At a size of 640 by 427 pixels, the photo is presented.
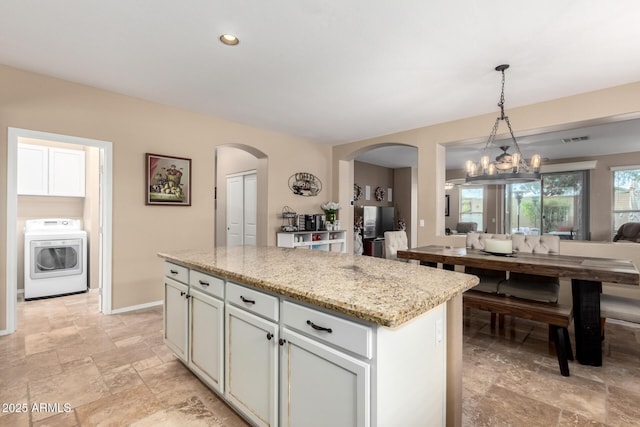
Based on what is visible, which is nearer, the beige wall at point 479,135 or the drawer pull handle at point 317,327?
the drawer pull handle at point 317,327

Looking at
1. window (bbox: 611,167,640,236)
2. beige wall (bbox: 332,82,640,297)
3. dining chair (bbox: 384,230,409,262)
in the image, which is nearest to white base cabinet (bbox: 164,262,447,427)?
dining chair (bbox: 384,230,409,262)

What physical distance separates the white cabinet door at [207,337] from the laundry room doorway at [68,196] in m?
2.19

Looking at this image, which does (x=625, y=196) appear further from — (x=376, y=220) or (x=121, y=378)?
(x=121, y=378)

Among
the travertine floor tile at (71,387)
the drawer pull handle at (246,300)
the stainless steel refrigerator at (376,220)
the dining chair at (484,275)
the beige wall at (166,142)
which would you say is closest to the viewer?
the drawer pull handle at (246,300)

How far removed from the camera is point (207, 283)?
6.50 feet

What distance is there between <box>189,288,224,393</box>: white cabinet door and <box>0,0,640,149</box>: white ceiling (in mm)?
1958

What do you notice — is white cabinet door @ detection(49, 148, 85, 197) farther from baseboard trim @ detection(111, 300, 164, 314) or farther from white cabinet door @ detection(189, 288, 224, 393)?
white cabinet door @ detection(189, 288, 224, 393)

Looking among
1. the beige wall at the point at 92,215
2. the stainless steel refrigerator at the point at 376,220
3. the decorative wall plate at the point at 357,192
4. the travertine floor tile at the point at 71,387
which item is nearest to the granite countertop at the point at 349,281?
the travertine floor tile at the point at 71,387

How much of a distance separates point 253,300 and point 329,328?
535 mm

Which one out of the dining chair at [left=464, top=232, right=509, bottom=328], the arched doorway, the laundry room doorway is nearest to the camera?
the dining chair at [left=464, top=232, right=509, bottom=328]

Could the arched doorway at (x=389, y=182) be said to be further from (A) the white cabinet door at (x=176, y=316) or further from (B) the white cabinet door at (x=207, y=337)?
(B) the white cabinet door at (x=207, y=337)

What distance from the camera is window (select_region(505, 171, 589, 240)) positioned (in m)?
7.15

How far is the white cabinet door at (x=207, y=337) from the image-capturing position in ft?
6.09

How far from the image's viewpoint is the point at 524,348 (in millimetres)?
2801
